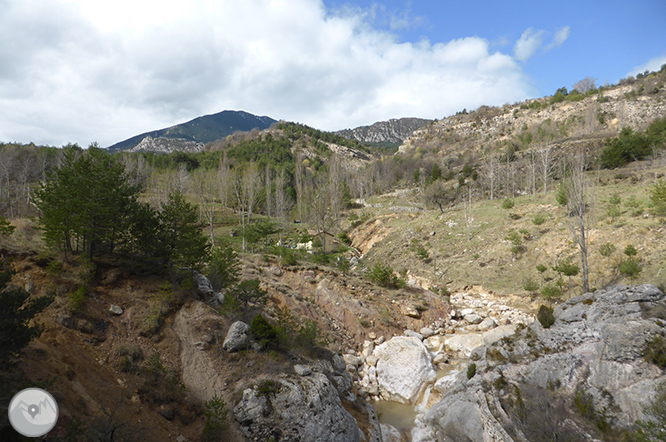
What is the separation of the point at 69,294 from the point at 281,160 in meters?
92.1

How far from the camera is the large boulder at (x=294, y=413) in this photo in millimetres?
8641

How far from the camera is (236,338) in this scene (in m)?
11.0

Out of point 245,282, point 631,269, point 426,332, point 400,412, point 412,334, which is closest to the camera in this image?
point 400,412

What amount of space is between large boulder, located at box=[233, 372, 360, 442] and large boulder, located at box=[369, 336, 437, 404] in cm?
418

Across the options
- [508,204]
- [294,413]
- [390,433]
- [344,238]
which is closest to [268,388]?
[294,413]

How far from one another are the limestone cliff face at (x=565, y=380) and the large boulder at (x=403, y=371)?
5.06 feet

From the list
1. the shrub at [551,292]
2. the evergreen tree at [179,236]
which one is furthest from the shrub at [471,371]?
the evergreen tree at [179,236]

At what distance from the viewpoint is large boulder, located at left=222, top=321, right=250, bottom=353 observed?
10.8 metres

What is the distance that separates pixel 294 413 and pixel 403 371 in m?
7.07

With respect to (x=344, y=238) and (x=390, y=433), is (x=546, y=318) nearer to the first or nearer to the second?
(x=390, y=433)

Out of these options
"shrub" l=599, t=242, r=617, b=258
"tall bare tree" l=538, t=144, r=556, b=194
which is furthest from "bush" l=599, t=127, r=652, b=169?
"shrub" l=599, t=242, r=617, b=258

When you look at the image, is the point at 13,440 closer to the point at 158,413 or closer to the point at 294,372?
the point at 158,413

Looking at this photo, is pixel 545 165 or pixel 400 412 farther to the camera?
pixel 545 165

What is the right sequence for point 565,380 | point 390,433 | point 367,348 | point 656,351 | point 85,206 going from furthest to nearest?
point 367,348 → point 390,433 → point 85,206 → point 565,380 → point 656,351
